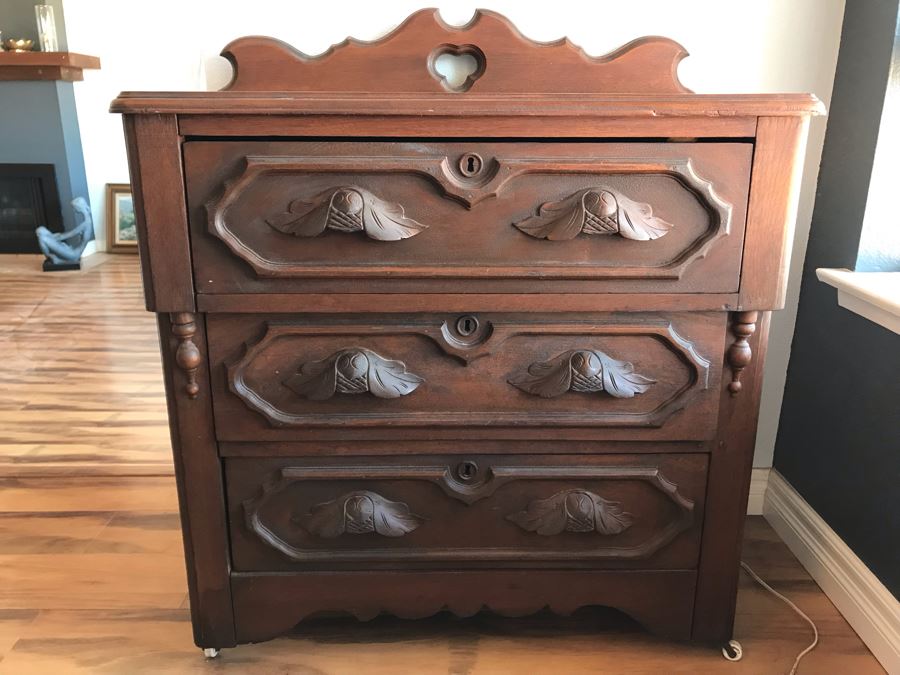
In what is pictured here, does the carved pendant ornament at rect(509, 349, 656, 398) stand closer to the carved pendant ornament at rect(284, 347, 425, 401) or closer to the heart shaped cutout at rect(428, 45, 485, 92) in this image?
the carved pendant ornament at rect(284, 347, 425, 401)

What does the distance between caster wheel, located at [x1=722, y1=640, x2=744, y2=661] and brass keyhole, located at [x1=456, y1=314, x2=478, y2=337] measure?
2.34 feet

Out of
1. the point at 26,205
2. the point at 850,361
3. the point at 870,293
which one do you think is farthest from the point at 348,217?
the point at 26,205

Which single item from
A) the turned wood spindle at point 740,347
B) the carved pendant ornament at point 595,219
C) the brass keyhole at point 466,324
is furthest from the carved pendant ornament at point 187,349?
the turned wood spindle at point 740,347

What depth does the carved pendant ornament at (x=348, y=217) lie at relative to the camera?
96cm

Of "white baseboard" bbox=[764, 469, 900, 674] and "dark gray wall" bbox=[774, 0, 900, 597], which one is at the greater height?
"dark gray wall" bbox=[774, 0, 900, 597]

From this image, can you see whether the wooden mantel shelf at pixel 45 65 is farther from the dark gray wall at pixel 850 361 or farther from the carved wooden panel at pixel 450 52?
the dark gray wall at pixel 850 361

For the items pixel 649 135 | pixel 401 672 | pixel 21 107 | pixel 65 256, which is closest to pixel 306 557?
pixel 401 672

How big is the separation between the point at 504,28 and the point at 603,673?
107cm

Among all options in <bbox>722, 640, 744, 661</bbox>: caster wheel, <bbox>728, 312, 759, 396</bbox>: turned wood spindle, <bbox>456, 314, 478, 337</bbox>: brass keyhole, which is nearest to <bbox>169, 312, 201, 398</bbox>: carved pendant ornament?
<bbox>456, 314, 478, 337</bbox>: brass keyhole

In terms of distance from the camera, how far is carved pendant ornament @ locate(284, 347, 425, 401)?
1.03 m

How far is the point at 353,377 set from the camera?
3.38 ft

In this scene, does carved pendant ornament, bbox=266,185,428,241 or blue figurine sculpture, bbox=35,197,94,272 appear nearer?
carved pendant ornament, bbox=266,185,428,241

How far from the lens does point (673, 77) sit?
1.20 meters

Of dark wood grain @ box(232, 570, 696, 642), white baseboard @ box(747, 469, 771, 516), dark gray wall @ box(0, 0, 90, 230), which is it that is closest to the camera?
dark wood grain @ box(232, 570, 696, 642)
